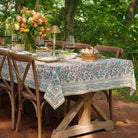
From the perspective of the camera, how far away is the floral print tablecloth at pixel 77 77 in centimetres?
228

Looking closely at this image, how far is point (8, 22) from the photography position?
3.25m

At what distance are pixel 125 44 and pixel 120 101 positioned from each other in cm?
300

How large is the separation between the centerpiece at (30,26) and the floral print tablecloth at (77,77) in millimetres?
587

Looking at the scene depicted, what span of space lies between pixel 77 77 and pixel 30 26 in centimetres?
105

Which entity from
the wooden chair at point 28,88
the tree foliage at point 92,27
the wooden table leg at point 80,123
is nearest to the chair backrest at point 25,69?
the wooden chair at point 28,88

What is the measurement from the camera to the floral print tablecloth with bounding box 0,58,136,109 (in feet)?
7.48

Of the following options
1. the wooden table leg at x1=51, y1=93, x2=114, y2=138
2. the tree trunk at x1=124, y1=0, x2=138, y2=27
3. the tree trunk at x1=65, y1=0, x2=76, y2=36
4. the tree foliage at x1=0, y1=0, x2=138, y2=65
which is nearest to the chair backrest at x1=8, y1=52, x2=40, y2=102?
the wooden table leg at x1=51, y1=93, x2=114, y2=138

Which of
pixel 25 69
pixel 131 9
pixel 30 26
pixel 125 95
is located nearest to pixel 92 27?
pixel 131 9

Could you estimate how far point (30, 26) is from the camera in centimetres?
307

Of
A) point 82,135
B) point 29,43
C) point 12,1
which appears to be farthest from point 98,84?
point 12,1

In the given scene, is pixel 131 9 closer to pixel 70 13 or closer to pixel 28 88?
pixel 70 13

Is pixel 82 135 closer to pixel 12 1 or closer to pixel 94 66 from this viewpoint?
pixel 94 66

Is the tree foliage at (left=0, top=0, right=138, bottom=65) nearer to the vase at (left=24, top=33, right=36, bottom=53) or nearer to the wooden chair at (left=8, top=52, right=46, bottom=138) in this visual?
the vase at (left=24, top=33, right=36, bottom=53)

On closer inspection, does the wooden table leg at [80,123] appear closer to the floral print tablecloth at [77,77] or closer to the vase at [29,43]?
the floral print tablecloth at [77,77]
